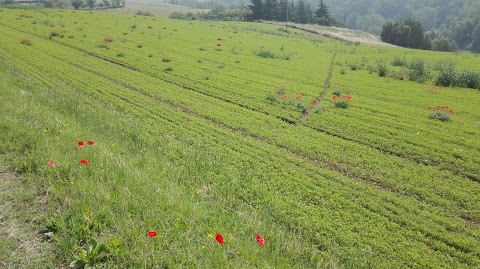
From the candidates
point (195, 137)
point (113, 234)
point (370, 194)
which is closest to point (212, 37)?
point (195, 137)

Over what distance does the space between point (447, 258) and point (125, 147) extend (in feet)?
40.0

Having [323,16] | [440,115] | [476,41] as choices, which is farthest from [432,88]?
[476,41]

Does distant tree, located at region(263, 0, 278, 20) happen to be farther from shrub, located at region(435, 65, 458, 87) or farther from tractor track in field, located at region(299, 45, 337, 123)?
shrub, located at region(435, 65, 458, 87)

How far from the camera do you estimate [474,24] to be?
177250 mm

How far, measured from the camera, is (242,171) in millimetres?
14000

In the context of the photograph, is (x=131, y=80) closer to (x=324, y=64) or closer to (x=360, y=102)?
(x=360, y=102)

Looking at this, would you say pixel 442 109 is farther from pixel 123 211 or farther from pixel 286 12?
pixel 286 12

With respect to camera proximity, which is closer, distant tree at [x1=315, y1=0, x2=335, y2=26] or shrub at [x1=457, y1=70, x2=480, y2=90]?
shrub at [x1=457, y1=70, x2=480, y2=90]

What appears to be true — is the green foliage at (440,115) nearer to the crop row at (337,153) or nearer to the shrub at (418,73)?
the crop row at (337,153)

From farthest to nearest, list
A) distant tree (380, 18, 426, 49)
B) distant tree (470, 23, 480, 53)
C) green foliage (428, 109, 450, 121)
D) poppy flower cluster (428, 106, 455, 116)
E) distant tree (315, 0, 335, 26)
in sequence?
distant tree (470, 23, 480, 53)
distant tree (315, 0, 335, 26)
distant tree (380, 18, 426, 49)
poppy flower cluster (428, 106, 455, 116)
green foliage (428, 109, 450, 121)

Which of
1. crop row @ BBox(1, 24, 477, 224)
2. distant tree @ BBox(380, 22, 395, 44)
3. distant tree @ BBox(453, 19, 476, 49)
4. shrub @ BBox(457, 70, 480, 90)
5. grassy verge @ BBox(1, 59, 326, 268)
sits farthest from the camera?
distant tree @ BBox(453, 19, 476, 49)

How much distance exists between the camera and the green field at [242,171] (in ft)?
23.1

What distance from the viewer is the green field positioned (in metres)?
7.03

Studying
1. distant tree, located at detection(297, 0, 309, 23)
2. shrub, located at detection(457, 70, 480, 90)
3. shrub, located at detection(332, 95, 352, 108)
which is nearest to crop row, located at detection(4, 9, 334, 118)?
shrub, located at detection(332, 95, 352, 108)
